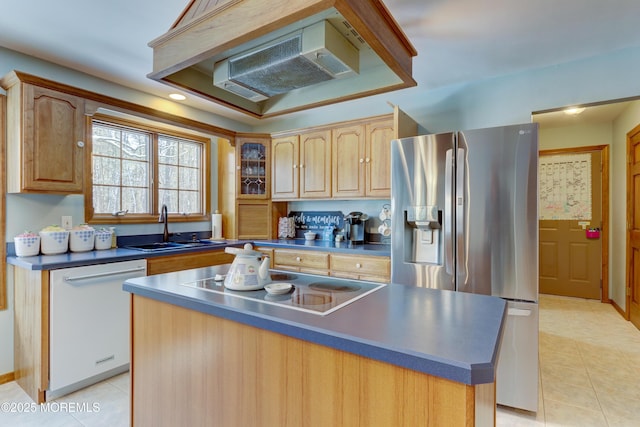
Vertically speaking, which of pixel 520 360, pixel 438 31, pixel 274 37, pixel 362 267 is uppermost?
pixel 438 31

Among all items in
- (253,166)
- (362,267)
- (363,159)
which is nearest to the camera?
(362,267)

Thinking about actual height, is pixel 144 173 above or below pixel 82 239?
above

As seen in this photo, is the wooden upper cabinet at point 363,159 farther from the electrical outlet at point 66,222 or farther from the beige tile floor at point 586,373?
the electrical outlet at point 66,222

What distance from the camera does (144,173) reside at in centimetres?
335

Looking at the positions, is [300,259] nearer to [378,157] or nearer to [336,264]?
[336,264]

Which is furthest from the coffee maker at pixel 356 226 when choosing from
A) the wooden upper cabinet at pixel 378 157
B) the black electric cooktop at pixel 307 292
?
the black electric cooktop at pixel 307 292

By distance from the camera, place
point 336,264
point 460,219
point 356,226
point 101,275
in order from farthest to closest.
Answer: point 356,226 < point 336,264 < point 101,275 < point 460,219

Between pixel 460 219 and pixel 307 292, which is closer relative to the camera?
pixel 307 292

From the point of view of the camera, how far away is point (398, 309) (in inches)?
45.9

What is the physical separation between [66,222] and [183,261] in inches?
37.8

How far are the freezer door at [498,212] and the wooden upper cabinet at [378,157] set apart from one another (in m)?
0.87

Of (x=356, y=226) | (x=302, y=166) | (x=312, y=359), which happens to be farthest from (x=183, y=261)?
(x=312, y=359)

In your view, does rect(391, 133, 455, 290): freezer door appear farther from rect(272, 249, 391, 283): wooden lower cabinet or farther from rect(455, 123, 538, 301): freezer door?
rect(272, 249, 391, 283): wooden lower cabinet

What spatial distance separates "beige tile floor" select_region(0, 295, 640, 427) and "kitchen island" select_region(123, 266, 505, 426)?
81cm
